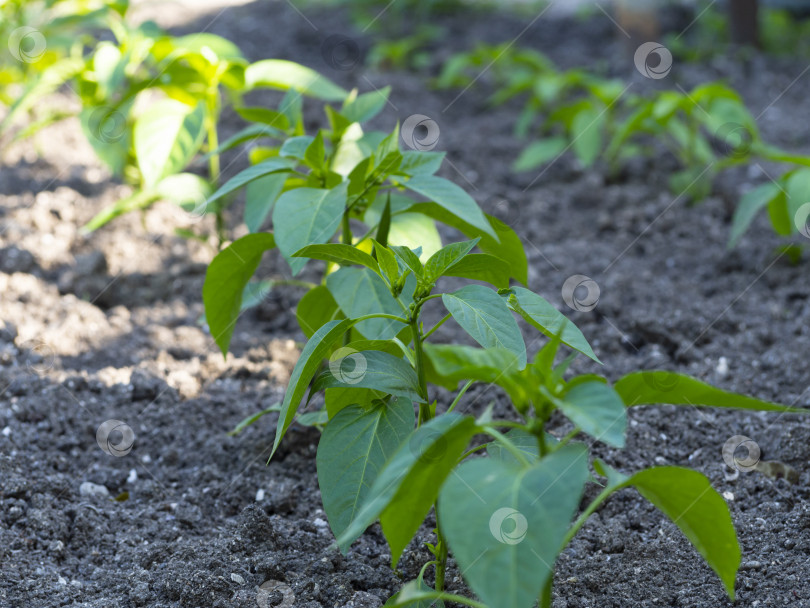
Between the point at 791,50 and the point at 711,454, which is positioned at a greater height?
the point at 791,50

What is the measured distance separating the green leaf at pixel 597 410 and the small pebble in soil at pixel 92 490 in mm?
1165

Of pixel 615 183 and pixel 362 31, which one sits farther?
pixel 362 31

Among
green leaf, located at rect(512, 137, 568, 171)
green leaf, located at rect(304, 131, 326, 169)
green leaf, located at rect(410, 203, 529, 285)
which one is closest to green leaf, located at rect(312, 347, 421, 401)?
green leaf, located at rect(410, 203, 529, 285)

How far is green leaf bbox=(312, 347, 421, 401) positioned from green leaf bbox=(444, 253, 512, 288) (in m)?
0.17

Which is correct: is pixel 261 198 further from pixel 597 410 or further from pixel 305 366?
pixel 597 410

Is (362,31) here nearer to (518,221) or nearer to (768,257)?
(518,221)

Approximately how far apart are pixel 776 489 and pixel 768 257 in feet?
3.92

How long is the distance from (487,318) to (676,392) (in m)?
0.28

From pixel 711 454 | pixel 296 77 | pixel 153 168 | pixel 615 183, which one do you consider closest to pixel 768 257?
pixel 615 183

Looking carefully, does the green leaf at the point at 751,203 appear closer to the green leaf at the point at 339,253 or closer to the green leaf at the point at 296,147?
the green leaf at the point at 296,147

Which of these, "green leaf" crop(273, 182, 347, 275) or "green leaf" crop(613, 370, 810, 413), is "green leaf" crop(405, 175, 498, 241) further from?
"green leaf" crop(613, 370, 810, 413)

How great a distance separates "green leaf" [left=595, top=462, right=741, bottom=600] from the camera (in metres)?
0.95

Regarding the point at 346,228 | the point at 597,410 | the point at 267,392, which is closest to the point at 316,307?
the point at 346,228

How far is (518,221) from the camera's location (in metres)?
2.94
